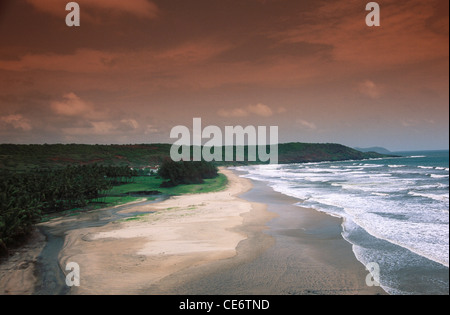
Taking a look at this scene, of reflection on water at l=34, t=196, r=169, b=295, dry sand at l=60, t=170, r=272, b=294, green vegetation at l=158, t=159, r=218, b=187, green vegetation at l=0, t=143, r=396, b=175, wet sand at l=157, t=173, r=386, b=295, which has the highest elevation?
green vegetation at l=0, t=143, r=396, b=175

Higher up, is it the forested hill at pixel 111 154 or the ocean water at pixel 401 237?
the forested hill at pixel 111 154

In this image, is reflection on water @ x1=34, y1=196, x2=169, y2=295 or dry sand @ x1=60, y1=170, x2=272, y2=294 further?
dry sand @ x1=60, y1=170, x2=272, y2=294

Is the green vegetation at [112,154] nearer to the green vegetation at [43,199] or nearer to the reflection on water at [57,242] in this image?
the green vegetation at [43,199]

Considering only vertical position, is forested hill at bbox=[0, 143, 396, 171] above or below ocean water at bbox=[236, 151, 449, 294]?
above

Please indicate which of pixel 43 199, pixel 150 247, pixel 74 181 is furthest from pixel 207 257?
pixel 74 181

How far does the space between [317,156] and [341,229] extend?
167595 mm

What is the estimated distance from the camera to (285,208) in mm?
23828

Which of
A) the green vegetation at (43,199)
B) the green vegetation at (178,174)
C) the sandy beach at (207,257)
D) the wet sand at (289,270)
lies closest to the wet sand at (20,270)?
the sandy beach at (207,257)

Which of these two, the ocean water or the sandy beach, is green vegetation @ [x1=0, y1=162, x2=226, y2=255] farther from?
the ocean water

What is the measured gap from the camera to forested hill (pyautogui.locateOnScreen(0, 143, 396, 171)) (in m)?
52.5

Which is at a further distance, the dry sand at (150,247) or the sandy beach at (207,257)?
the dry sand at (150,247)

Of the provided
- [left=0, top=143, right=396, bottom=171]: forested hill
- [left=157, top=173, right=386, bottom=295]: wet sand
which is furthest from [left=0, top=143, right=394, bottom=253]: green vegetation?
[left=157, top=173, right=386, bottom=295]: wet sand

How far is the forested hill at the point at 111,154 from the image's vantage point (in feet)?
172

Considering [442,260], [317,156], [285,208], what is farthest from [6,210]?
[317,156]
